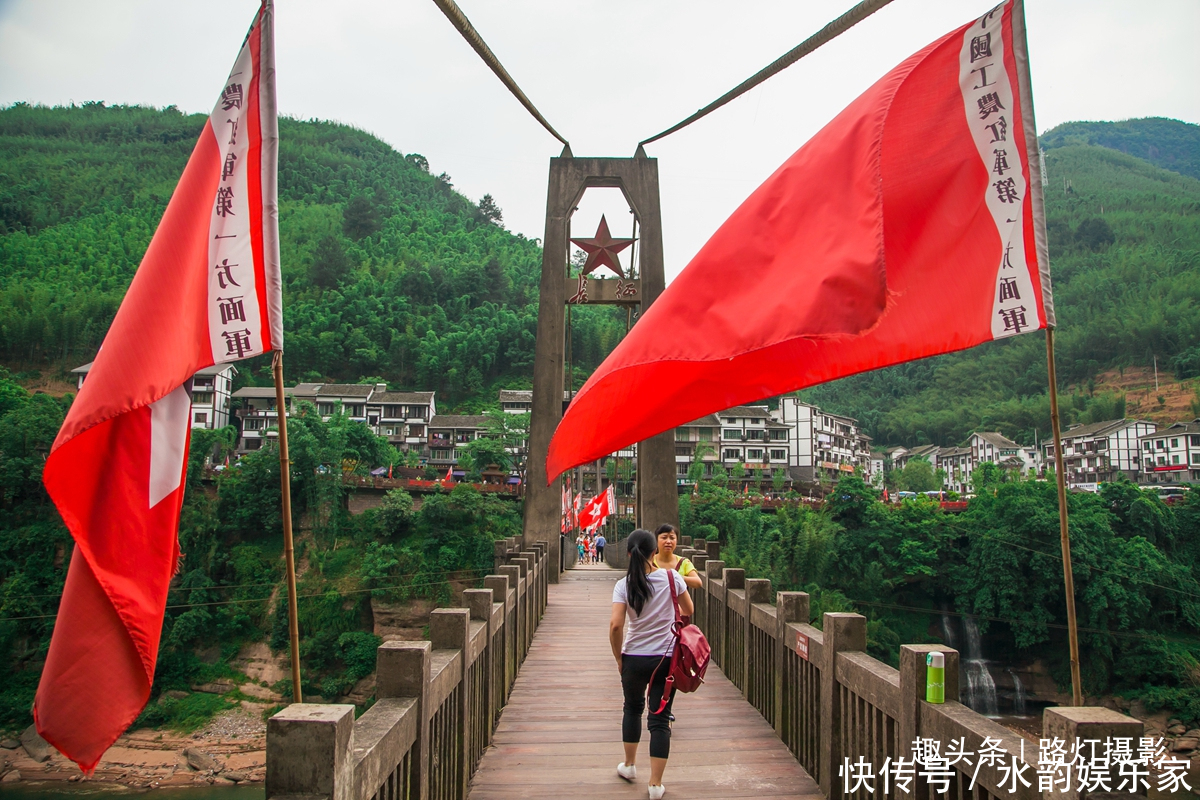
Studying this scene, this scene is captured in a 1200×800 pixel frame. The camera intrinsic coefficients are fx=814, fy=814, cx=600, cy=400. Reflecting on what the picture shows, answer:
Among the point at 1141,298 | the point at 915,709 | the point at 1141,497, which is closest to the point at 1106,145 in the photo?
the point at 1141,298

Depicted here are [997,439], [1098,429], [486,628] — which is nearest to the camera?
[486,628]

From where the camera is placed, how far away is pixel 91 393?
2.34 m

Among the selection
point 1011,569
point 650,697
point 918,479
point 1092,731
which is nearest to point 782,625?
point 650,697

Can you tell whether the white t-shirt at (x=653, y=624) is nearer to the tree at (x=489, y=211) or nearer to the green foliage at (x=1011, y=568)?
the green foliage at (x=1011, y=568)

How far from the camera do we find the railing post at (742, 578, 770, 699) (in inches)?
189

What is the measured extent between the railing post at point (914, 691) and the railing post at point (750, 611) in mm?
2145

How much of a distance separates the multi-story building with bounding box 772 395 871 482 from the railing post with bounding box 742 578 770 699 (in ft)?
135

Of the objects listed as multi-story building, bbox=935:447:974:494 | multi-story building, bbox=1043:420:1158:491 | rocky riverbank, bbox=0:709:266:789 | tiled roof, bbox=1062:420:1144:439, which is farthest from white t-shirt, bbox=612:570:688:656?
multi-story building, bbox=935:447:974:494

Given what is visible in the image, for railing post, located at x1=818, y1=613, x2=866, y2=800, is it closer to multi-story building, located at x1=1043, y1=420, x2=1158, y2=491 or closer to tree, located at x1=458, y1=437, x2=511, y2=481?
tree, located at x1=458, y1=437, x2=511, y2=481

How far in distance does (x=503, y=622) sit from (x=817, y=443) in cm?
5149

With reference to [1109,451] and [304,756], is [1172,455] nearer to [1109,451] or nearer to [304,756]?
[1109,451]

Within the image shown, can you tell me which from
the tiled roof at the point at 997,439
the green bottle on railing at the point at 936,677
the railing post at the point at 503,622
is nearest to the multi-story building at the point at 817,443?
the tiled roof at the point at 997,439

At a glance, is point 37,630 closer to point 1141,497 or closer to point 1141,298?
point 1141,497

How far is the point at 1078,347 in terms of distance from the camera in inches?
3044
